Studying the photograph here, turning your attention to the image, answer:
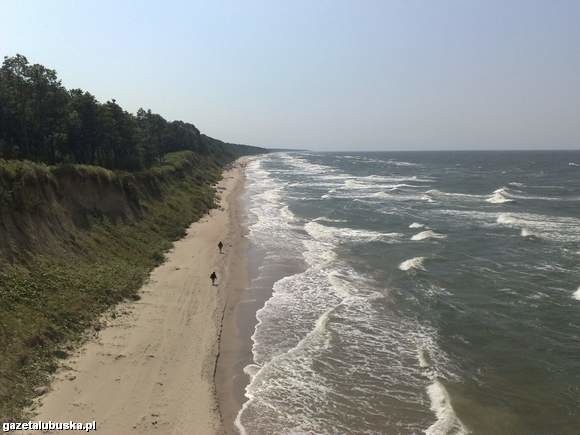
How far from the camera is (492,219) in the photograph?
57.1 metres

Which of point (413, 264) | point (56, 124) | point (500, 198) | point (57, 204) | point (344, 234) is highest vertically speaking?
point (56, 124)

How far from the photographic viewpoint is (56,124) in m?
47.7

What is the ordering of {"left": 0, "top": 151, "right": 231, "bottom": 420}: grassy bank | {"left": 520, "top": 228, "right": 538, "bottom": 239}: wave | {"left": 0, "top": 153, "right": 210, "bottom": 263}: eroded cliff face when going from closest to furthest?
{"left": 0, "top": 151, "right": 231, "bottom": 420}: grassy bank < {"left": 0, "top": 153, "right": 210, "bottom": 263}: eroded cliff face < {"left": 520, "top": 228, "right": 538, "bottom": 239}: wave

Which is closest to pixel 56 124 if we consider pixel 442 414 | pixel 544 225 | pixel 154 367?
pixel 154 367

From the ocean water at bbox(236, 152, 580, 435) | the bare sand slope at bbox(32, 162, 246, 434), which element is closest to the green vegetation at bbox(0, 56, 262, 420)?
the bare sand slope at bbox(32, 162, 246, 434)

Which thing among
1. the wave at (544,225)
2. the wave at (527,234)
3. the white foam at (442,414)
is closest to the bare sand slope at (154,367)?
the white foam at (442,414)

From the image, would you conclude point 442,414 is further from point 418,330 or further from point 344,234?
point 344,234

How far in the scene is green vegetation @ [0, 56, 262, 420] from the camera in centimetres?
2045

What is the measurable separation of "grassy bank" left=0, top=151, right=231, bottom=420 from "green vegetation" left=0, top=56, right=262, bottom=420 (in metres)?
0.06

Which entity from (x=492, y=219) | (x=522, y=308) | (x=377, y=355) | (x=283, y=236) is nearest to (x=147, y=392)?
(x=377, y=355)

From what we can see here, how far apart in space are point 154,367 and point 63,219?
16.6 meters

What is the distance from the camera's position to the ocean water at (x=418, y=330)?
59.4 ft

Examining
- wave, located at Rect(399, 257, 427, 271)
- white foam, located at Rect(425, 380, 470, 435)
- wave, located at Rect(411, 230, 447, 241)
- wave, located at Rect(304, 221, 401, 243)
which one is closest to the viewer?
A: white foam, located at Rect(425, 380, 470, 435)

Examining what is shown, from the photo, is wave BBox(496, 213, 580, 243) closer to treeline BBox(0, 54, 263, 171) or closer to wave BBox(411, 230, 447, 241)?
wave BBox(411, 230, 447, 241)
